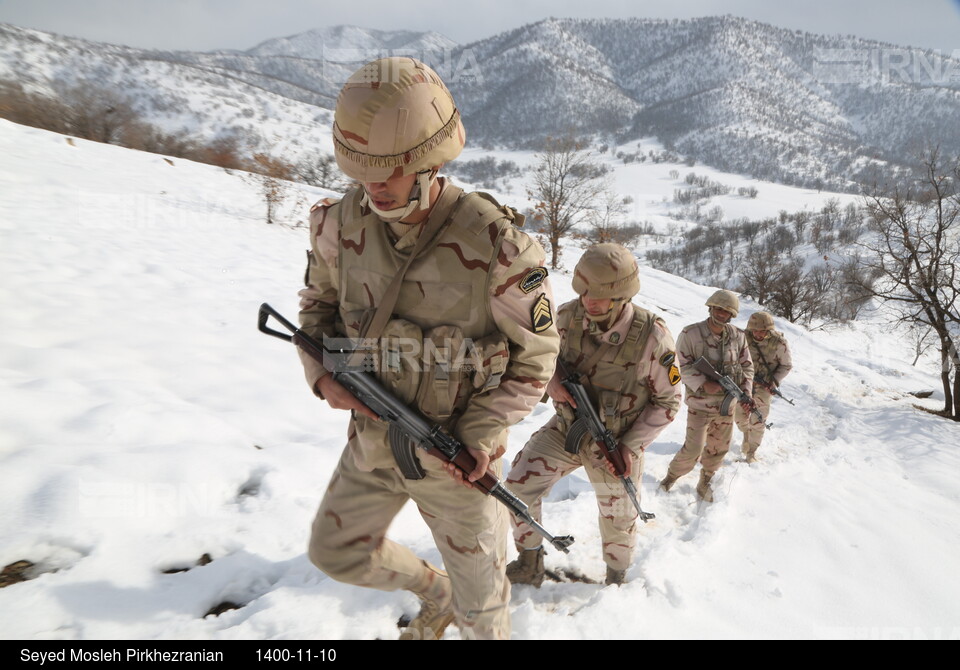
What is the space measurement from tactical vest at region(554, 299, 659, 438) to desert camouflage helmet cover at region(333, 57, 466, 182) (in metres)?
1.64

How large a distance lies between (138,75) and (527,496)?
9479 cm

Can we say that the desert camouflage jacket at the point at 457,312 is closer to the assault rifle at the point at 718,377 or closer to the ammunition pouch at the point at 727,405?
the assault rifle at the point at 718,377

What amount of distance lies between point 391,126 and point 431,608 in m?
2.20

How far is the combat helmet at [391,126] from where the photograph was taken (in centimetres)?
147

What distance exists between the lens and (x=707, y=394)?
463cm

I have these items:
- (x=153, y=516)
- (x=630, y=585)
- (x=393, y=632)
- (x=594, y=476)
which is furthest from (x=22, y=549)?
(x=630, y=585)

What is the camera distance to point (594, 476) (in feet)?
9.34

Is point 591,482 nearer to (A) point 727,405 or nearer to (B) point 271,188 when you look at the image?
(A) point 727,405

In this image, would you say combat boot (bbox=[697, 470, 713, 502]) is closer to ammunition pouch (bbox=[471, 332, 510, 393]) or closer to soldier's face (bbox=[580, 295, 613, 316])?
soldier's face (bbox=[580, 295, 613, 316])

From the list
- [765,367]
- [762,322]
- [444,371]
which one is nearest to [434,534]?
[444,371]

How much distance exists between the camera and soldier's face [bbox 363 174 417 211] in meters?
1.53

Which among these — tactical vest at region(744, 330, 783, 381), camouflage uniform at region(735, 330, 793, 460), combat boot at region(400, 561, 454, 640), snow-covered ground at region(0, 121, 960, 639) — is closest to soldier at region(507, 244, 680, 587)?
snow-covered ground at region(0, 121, 960, 639)

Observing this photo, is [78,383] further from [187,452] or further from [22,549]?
[22,549]

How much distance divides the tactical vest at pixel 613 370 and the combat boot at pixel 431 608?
120cm
